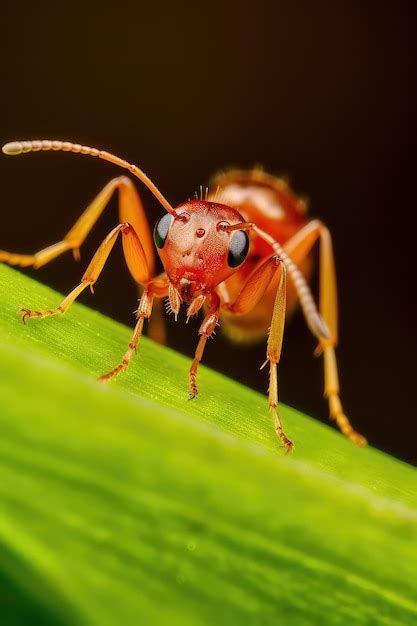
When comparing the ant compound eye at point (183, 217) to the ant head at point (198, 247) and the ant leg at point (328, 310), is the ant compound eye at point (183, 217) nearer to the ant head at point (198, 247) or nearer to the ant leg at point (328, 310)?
the ant head at point (198, 247)

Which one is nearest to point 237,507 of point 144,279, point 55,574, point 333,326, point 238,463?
point 238,463

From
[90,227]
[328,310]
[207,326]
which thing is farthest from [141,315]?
[328,310]

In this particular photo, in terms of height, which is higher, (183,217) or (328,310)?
(183,217)

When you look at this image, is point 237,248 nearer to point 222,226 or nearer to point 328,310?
point 222,226

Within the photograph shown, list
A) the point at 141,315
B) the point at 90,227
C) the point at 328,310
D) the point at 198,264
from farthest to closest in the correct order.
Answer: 1. the point at 328,310
2. the point at 90,227
3. the point at 198,264
4. the point at 141,315

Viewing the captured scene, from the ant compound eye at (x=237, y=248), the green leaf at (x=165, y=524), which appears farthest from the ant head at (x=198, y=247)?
the green leaf at (x=165, y=524)

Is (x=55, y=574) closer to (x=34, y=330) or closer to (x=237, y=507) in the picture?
(x=237, y=507)

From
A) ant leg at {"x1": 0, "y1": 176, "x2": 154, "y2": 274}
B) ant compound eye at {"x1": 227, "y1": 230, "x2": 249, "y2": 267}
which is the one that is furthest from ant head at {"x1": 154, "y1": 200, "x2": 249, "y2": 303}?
ant leg at {"x1": 0, "y1": 176, "x2": 154, "y2": 274}
